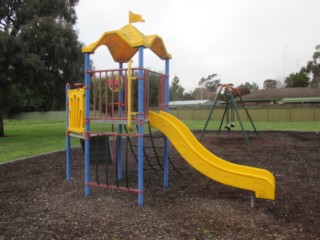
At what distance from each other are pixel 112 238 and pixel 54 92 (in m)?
13.9

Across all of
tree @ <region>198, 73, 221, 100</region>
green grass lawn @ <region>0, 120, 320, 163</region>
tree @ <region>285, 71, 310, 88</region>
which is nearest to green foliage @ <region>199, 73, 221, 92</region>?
tree @ <region>198, 73, 221, 100</region>

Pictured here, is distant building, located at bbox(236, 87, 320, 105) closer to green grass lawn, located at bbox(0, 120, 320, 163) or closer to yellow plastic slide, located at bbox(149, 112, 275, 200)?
green grass lawn, located at bbox(0, 120, 320, 163)

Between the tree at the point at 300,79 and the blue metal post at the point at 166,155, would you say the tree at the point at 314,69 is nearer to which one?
the tree at the point at 300,79

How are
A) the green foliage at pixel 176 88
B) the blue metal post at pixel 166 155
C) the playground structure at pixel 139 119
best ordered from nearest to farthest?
the playground structure at pixel 139 119
the blue metal post at pixel 166 155
the green foliage at pixel 176 88

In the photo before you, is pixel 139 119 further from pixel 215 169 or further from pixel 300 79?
pixel 300 79

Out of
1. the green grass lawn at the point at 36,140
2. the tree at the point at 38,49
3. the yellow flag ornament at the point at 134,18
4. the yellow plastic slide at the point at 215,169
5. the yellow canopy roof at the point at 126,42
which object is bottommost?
the green grass lawn at the point at 36,140

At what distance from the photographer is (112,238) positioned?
11.0 ft

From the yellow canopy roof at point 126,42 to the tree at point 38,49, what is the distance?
899 centimetres

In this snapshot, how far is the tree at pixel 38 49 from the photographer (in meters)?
13.4

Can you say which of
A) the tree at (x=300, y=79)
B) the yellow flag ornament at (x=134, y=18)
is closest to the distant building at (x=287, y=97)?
the tree at (x=300, y=79)

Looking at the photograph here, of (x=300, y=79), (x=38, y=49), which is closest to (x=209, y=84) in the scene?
(x=300, y=79)

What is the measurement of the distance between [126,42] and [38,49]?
11.1 m

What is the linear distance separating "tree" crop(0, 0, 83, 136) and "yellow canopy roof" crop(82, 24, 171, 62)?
8992 mm

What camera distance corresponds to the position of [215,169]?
4441 mm
